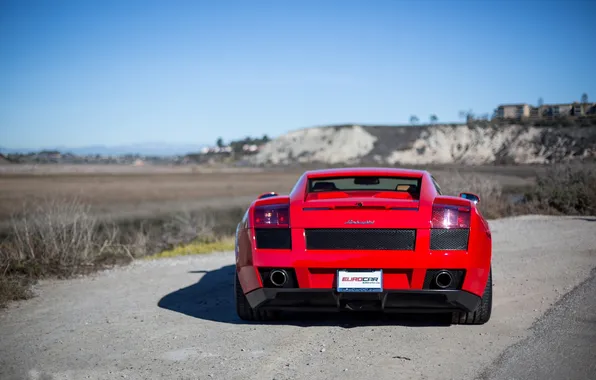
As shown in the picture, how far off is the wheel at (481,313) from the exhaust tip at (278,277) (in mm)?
1629

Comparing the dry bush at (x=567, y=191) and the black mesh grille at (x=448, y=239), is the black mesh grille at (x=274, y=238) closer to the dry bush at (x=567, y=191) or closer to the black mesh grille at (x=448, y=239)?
the black mesh grille at (x=448, y=239)

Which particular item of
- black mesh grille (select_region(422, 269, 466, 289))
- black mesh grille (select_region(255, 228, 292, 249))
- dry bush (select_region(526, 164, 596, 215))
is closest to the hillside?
dry bush (select_region(526, 164, 596, 215))

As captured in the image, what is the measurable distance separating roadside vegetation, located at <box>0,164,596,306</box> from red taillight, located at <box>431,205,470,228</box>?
209 inches

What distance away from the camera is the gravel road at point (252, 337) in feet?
15.1

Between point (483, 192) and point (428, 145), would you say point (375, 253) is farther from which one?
point (428, 145)

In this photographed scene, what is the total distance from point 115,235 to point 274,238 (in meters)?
10.3

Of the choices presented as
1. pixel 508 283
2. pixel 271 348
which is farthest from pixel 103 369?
pixel 508 283

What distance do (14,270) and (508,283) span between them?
702cm

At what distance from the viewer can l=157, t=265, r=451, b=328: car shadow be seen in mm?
5965

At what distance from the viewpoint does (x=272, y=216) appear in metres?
5.39

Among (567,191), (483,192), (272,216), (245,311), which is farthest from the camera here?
(483,192)

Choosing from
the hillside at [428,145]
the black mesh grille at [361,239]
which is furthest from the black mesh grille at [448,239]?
the hillside at [428,145]

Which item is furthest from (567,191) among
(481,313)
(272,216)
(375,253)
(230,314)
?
(272,216)

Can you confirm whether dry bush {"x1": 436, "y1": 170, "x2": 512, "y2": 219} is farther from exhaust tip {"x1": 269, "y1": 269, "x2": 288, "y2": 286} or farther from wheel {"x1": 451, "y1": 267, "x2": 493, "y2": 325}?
exhaust tip {"x1": 269, "y1": 269, "x2": 288, "y2": 286}
